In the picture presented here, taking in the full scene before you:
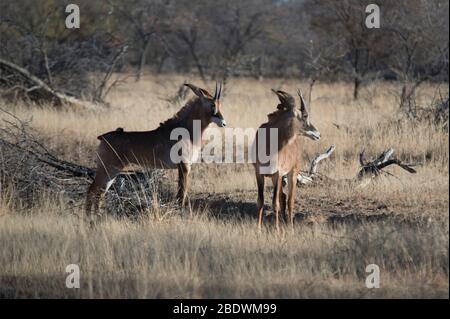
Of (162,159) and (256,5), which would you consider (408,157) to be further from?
(256,5)

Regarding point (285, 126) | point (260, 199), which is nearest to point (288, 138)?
point (285, 126)

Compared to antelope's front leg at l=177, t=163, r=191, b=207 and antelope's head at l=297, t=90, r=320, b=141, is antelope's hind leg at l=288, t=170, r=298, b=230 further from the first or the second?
antelope's front leg at l=177, t=163, r=191, b=207

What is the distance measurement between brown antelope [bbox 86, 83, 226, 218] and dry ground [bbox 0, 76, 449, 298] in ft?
1.55

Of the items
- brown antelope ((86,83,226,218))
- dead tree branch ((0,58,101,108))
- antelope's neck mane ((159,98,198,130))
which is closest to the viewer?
brown antelope ((86,83,226,218))

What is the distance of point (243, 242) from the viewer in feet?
25.2

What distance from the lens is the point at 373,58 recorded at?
26.5 meters

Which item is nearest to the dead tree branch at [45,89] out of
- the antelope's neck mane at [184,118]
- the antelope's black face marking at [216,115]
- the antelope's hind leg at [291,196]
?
the antelope's neck mane at [184,118]

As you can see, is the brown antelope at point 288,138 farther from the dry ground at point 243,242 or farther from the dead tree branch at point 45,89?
the dead tree branch at point 45,89

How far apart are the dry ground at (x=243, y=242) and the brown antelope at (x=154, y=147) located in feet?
1.55

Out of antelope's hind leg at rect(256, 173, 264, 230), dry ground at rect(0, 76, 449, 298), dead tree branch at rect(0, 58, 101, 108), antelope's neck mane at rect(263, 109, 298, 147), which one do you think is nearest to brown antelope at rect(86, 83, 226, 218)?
dry ground at rect(0, 76, 449, 298)

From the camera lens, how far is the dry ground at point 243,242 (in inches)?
254

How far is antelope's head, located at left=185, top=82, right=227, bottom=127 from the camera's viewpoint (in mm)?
10234

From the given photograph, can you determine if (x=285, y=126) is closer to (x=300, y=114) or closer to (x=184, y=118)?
(x=300, y=114)
